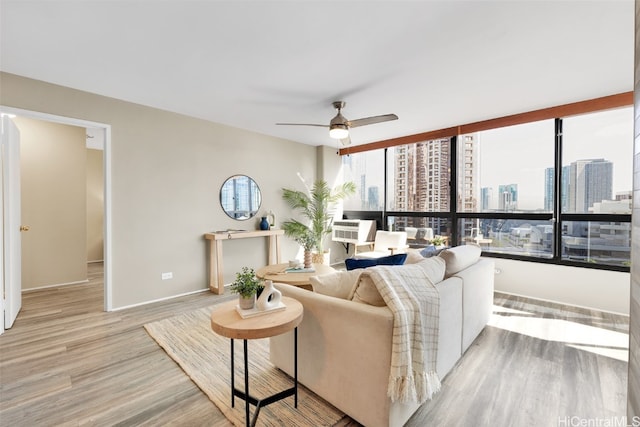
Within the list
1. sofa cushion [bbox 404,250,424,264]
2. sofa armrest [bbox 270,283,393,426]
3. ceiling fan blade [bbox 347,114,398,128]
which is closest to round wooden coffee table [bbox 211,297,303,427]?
sofa armrest [bbox 270,283,393,426]

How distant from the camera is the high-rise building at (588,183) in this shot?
132 inches

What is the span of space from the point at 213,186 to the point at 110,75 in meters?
1.81

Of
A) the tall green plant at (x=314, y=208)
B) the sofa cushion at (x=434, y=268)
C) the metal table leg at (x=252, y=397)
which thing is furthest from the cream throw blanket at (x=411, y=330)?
the tall green plant at (x=314, y=208)

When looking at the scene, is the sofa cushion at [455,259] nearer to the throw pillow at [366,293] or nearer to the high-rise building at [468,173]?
the throw pillow at [366,293]

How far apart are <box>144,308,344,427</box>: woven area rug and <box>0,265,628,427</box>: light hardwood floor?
76 millimetres

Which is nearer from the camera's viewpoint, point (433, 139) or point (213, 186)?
point (213, 186)

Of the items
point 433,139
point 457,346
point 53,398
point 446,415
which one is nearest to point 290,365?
point 446,415

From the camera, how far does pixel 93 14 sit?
192cm

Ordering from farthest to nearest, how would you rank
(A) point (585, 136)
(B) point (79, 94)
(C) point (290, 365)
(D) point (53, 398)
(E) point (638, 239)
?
(A) point (585, 136), (B) point (79, 94), (C) point (290, 365), (D) point (53, 398), (E) point (638, 239)

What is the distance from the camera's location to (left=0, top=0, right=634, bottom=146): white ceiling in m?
A: 1.89

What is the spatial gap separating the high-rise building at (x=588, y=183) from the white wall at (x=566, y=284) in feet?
2.64

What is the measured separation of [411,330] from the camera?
4.80 ft

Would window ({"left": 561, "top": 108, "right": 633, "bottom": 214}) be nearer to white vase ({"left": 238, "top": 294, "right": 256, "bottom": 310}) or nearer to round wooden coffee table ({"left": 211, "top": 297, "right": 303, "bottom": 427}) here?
Answer: round wooden coffee table ({"left": 211, "top": 297, "right": 303, "bottom": 427})

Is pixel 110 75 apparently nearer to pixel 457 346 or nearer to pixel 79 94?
pixel 79 94
